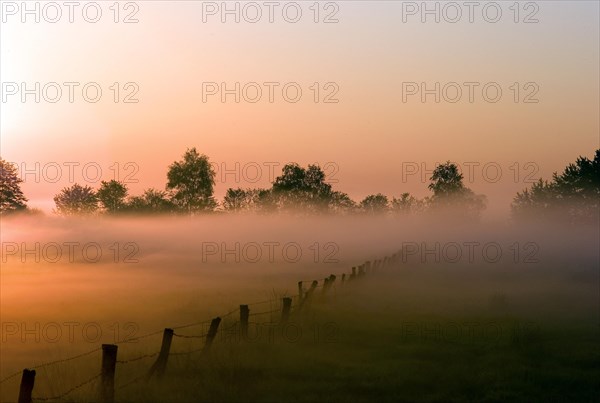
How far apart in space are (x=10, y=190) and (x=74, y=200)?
38.0 m

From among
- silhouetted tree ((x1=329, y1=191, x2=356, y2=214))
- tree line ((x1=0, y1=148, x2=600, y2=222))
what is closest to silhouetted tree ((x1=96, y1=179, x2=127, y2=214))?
tree line ((x1=0, y1=148, x2=600, y2=222))

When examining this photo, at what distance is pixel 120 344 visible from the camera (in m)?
23.8

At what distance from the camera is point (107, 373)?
15539mm

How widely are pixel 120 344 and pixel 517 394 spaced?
12.2m

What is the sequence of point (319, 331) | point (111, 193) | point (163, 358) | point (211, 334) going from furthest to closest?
point (111, 193)
point (319, 331)
point (211, 334)
point (163, 358)

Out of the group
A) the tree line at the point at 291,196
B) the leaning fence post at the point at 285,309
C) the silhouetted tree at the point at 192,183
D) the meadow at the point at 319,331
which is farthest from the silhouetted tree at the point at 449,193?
the leaning fence post at the point at 285,309

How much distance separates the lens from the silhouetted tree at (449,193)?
5802 inches

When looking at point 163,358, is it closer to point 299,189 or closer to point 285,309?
point 285,309

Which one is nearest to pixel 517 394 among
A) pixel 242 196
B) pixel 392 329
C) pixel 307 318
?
pixel 392 329

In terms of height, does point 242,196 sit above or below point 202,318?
above

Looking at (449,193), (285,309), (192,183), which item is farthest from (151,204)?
(285,309)

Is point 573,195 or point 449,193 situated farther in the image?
point 449,193

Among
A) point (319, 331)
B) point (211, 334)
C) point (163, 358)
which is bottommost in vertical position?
point (319, 331)

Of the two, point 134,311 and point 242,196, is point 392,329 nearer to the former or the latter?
point 134,311
